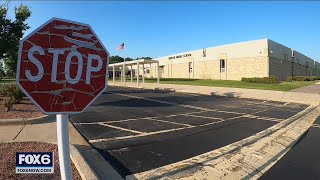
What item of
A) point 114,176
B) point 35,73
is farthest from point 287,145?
point 35,73

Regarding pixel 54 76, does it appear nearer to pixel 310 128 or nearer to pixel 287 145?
pixel 287 145

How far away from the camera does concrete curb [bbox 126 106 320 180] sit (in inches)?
204

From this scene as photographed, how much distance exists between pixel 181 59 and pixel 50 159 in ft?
194

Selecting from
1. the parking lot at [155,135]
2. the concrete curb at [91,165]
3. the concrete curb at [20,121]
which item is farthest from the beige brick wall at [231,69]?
the concrete curb at [91,165]

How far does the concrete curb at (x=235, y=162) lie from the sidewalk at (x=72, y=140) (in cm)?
57

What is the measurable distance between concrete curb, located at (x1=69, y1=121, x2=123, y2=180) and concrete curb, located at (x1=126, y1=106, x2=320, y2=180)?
367mm

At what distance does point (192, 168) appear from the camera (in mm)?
5445

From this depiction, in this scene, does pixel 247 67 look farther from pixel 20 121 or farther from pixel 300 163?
pixel 300 163

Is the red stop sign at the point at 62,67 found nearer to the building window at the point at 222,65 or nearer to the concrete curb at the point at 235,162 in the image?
the concrete curb at the point at 235,162

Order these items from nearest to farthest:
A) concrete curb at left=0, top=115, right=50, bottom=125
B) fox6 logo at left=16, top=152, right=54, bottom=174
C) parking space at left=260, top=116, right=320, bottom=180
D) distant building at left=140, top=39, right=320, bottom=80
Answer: fox6 logo at left=16, top=152, right=54, bottom=174 → parking space at left=260, top=116, right=320, bottom=180 → concrete curb at left=0, top=115, right=50, bottom=125 → distant building at left=140, top=39, right=320, bottom=80

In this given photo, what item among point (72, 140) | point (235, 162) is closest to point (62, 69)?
point (235, 162)

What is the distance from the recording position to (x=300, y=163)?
6156 millimetres

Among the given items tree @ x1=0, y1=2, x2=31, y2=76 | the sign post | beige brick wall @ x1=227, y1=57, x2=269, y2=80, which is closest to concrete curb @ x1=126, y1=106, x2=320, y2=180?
the sign post

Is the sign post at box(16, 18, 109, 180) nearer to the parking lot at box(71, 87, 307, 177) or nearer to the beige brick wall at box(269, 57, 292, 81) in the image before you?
the parking lot at box(71, 87, 307, 177)
